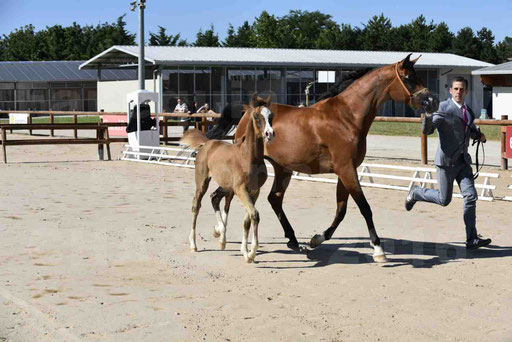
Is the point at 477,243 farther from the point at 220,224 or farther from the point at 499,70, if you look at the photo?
the point at 499,70

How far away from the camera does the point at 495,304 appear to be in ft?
20.9

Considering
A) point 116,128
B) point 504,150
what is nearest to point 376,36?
point 116,128

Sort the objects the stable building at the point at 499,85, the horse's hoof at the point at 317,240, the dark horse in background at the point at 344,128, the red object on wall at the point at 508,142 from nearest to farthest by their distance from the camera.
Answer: the dark horse in background at the point at 344,128 → the horse's hoof at the point at 317,240 → the red object on wall at the point at 508,142 → the stable building at the point at 499,85

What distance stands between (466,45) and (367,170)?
6281 centimetres

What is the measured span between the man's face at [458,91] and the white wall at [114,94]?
48315mm

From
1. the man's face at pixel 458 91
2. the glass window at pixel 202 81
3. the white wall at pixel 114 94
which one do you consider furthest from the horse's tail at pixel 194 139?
the white wall at pixel 114 94

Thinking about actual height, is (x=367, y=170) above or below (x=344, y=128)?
below

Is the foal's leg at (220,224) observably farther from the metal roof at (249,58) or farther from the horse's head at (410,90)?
the metal roof at (249,58)

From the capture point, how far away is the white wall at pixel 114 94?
5683 cm

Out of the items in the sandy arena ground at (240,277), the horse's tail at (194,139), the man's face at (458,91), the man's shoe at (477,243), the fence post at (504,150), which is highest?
the man's face at (458,91)

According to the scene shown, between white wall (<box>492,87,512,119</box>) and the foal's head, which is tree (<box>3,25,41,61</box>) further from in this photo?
the foal's head

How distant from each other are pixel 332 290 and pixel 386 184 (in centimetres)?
895

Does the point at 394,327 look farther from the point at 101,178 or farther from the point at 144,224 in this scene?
the point at 101,178

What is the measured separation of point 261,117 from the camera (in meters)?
7.91
